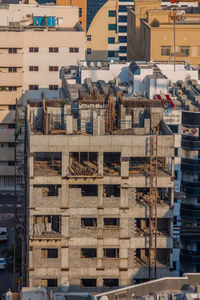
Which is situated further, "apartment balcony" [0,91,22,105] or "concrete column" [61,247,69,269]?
"apartment balcony" [0,91,22,105]

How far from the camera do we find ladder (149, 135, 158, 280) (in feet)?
319

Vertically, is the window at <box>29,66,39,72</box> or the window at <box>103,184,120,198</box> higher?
the window at <box>29,66,39,72</box>

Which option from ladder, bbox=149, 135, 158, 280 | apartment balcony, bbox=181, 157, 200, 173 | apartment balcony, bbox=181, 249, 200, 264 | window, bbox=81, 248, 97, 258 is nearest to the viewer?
ladder, bbox=149, 135, 158, 280

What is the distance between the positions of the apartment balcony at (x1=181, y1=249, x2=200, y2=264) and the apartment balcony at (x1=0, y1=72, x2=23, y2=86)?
70.4 m

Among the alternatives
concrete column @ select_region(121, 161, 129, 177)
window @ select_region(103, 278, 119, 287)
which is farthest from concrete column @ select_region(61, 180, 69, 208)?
window @ select_region(103, 278, 119, 287)

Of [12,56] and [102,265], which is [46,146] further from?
[12,56]

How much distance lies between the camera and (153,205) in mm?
98500

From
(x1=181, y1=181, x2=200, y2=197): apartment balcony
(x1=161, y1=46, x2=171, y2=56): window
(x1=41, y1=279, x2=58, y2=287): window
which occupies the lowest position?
(x1=41, y1=279, x2=58, y2=287): window

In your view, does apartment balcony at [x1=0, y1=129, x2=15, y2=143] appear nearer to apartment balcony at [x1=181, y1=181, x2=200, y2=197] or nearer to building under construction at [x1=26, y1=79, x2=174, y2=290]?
apartment balcony at [x1=181, y1=181, x2=200, y2=197]

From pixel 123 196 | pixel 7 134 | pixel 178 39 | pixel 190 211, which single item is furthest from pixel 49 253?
pixel 178 39

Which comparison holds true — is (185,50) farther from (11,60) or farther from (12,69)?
(11,60)

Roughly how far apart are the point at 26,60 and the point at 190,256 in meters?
75.2

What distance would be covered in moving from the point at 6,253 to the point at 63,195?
41.8 meters

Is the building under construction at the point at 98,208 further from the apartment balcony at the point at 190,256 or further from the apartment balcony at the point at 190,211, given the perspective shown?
the apartment balcony at the point at 190,256
